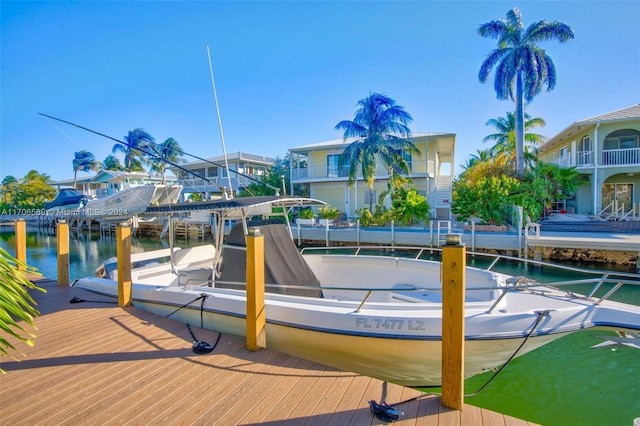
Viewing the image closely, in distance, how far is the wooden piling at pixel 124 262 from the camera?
5012 mm

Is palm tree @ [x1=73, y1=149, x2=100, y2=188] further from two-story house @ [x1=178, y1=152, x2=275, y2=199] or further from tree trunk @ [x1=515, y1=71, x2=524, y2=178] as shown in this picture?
tree trunk @ [x1=515, y1=71, x2=524, y2=178]

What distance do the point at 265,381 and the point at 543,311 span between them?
9.57 ft

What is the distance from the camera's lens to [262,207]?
5.42 metres

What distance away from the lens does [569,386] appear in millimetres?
4387

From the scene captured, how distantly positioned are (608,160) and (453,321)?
22.6 m

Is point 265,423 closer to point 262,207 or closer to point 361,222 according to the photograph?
point 262,207

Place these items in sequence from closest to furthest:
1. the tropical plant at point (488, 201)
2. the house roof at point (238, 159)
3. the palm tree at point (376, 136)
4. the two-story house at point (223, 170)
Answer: the tropical plant at point (488, 201), the palm tree at point (376, 136), the two-story house at point (223, 170), the house roof at point (238, 159)

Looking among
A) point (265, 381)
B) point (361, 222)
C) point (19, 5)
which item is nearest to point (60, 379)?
point (265, 381)


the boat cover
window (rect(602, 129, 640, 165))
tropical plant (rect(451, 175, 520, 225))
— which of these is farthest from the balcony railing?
the boat cover

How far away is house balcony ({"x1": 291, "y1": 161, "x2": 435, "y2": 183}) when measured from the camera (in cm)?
2261

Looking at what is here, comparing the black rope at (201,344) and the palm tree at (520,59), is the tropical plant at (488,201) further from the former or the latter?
the black rope at (201,344)

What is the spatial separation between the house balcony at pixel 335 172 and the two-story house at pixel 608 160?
8.26m

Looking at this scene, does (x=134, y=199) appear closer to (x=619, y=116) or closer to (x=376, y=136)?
(x=376, y=136)

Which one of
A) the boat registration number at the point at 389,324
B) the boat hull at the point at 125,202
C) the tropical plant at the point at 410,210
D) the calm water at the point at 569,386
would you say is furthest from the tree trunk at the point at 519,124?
the boat hull at the point at 125,202
